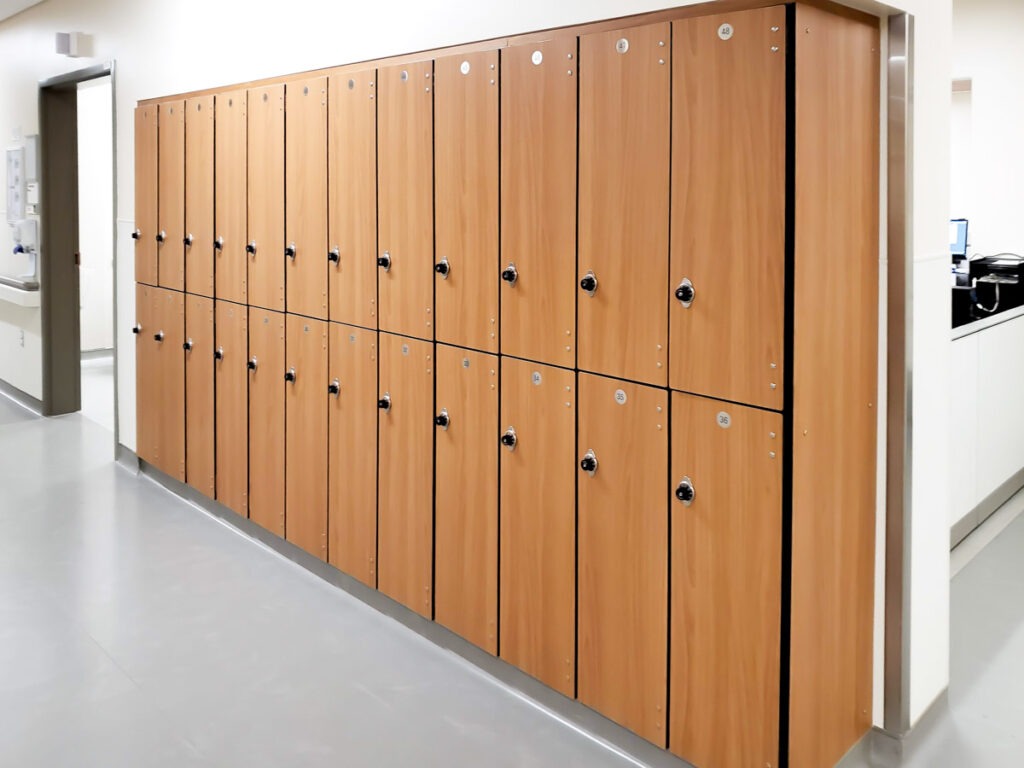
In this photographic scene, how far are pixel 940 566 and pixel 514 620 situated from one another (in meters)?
1.32

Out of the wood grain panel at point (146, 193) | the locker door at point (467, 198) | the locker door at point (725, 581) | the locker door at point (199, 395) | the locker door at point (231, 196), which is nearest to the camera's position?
the locker door at point (725, 581)

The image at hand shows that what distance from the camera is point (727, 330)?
95.3 inches

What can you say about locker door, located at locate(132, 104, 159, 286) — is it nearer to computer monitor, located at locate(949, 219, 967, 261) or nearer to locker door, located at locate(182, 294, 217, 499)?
locker door, located at locate(182, 294, 217, 499)

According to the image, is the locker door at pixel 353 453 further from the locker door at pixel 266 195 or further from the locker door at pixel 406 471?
the locker door at pixel 266 195

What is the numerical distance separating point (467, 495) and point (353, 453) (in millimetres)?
741

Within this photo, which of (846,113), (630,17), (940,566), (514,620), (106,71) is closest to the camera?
(846,113)

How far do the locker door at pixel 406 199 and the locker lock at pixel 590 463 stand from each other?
831 mm

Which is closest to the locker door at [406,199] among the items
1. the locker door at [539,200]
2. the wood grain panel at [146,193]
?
the locker door at [539,200]

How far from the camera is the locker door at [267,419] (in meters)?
4.28

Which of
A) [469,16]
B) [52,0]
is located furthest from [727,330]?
[52,0]

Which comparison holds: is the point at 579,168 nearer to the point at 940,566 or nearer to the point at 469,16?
the point at 469,16

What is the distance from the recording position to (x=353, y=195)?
12.1 ft

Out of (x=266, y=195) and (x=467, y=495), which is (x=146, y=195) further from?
(x=467, y=495)

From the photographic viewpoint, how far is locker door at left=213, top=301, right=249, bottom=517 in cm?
454
